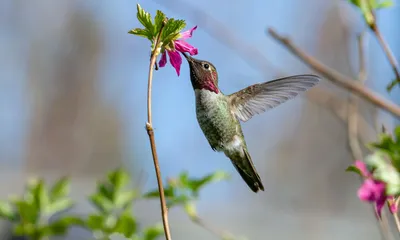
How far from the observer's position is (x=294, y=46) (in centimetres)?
196

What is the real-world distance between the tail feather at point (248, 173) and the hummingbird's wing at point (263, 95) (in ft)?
0.53

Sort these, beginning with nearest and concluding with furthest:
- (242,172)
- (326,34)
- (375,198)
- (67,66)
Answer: (375,198) → (242,172) → (326,34) → (67,66)

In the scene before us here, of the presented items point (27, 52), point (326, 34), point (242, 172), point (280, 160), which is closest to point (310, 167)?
Answer: point (280, 160)

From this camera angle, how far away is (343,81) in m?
1.78

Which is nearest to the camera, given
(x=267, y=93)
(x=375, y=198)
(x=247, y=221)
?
(x=375, y=198)

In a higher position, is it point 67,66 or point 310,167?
point 67,66

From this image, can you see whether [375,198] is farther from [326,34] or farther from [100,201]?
[326,34]

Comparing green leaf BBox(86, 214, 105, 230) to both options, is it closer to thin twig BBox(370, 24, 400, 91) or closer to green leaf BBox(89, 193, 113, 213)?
green leaf BBox(89, 193, 113, 213)

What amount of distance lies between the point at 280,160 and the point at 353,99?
8894mm

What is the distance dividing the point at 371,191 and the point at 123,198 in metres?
1.06

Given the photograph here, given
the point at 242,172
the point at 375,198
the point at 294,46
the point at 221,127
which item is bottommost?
the point at 375,198

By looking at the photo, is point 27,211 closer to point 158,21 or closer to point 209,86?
point 209,86

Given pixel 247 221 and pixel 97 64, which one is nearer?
pixel 247 221

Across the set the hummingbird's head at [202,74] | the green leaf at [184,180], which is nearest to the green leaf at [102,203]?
the green leaf at [184,180]
